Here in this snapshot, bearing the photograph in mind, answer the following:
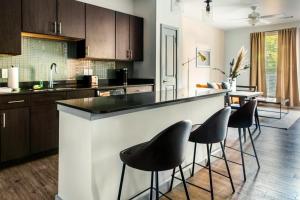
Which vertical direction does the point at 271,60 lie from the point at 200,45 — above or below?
below

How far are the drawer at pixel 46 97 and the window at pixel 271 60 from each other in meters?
6.64

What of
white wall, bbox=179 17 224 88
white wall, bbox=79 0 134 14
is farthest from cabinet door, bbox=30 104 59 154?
white wall, bbox=179 17 224 88

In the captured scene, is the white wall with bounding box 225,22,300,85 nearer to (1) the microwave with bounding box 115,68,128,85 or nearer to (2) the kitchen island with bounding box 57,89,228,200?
(1) the microwave with bounding box 115,68,128,85

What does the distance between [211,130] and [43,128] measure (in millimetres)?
2225

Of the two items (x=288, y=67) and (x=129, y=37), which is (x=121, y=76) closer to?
(x=129, y=37)

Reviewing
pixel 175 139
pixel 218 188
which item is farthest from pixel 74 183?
pixel 218 188

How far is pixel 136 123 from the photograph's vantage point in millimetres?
2008

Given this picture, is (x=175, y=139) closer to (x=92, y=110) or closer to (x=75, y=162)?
(x=92, y=110)

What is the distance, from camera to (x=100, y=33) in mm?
4094

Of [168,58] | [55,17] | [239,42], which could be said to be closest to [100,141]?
[55,17]

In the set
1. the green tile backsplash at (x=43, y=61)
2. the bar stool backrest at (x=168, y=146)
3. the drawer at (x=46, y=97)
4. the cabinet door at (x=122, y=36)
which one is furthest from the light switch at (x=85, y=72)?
the bar stool backrest at (x=168, y=146)

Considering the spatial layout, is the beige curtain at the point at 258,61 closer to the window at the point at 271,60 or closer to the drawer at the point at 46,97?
the window at the point at 271,60

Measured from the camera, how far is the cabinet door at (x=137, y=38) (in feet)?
15.3

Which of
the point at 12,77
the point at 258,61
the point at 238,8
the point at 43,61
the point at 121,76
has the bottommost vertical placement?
the point at 12,77
